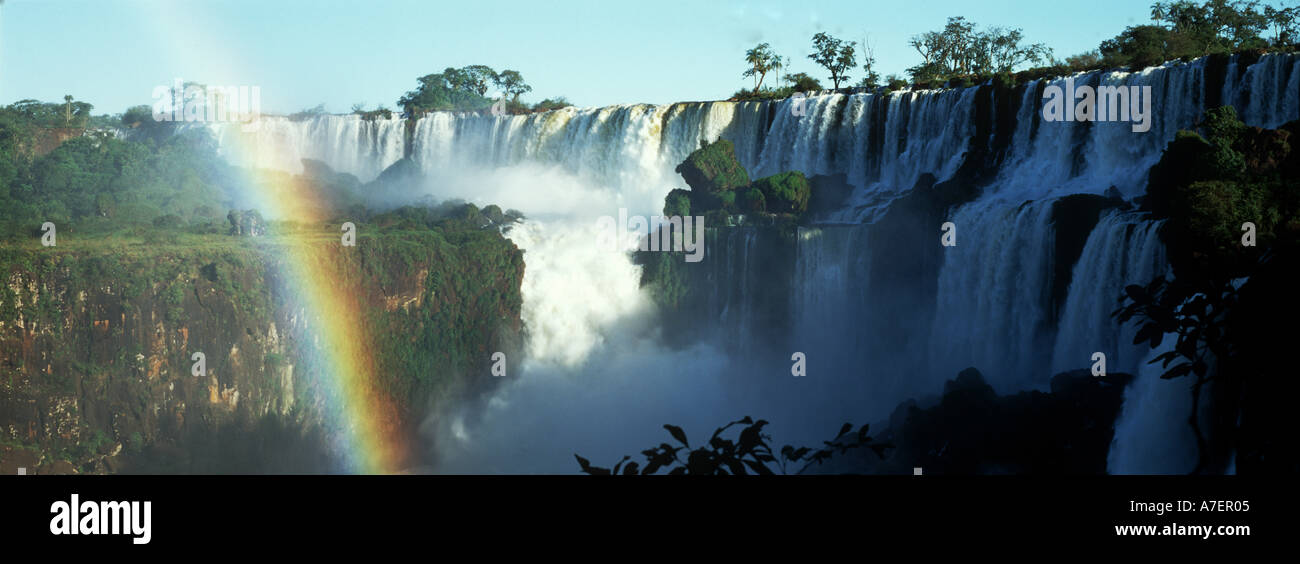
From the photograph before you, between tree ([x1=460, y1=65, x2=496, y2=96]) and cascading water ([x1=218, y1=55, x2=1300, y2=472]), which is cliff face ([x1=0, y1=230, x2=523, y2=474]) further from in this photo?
tree ([x1=460, y1=65, x2=496, y2=96])

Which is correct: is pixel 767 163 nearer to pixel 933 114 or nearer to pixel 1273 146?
pixel 933 114

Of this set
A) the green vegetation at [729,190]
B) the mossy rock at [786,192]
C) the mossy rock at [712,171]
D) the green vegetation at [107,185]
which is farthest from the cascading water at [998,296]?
the green vegetation at [107,185]

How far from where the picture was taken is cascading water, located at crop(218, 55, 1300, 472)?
23.3 meters

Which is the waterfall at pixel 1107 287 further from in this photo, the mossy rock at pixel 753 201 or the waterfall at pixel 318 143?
the waterfall at pixel 318 143

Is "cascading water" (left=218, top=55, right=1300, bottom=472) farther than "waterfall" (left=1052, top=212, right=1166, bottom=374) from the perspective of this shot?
Yes

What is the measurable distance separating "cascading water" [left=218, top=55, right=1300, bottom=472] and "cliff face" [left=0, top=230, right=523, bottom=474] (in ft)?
14.9

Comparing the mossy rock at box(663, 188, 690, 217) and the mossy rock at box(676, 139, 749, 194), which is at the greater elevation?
the mossy rock at box(676, 139, 749, 194)

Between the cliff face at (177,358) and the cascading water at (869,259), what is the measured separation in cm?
456

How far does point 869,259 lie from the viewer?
28.5 meters

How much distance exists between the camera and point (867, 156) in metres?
36.1

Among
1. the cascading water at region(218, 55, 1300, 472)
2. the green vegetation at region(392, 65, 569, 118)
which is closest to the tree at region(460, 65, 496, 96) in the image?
the green vegetation at region(392, 65, 569, 118)

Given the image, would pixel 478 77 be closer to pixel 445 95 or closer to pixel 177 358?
pixel 445 95
